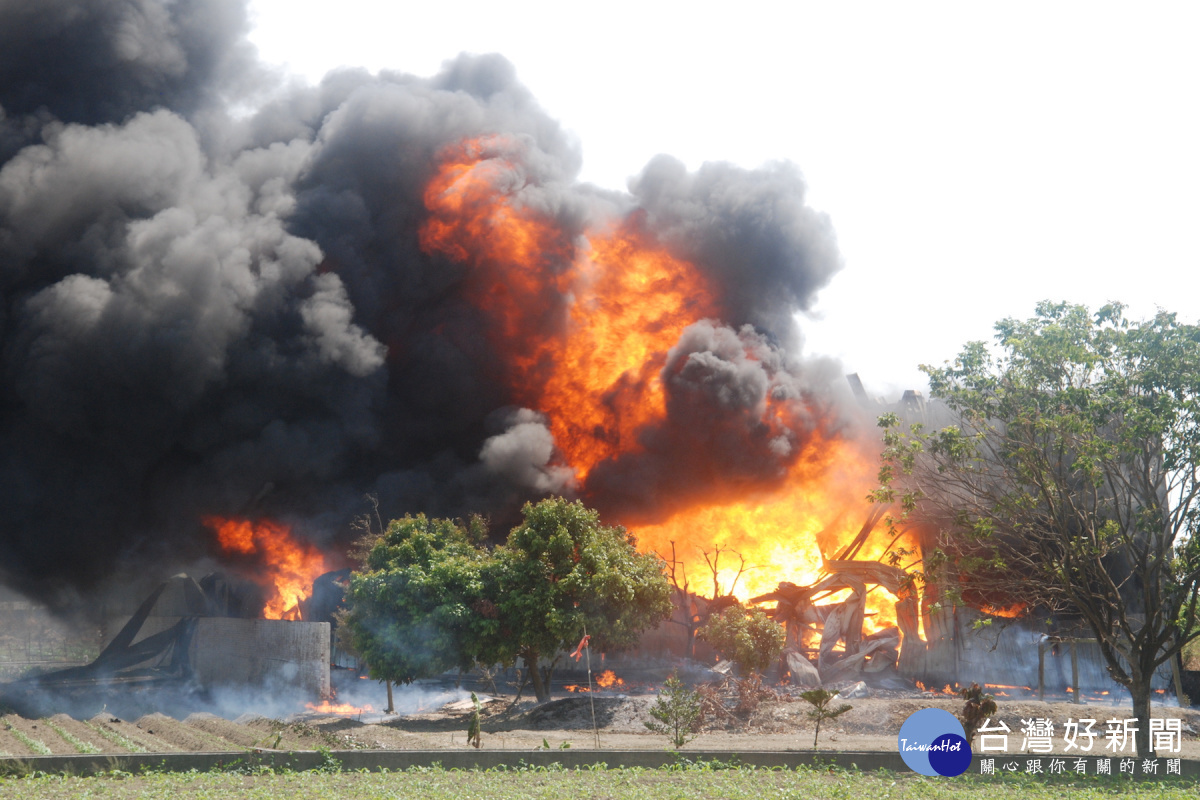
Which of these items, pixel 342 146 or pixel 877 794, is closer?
pixel 877 794

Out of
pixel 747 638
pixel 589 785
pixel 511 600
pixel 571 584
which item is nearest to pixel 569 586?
pixel 571 584

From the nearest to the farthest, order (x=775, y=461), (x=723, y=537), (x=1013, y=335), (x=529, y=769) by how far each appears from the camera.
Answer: (x=529, y=769), (x=1013, y=335), (x=775, y=461), (x=723, y=537)

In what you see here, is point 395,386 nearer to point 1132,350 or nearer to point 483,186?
point 483,186

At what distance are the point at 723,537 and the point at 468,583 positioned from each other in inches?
763

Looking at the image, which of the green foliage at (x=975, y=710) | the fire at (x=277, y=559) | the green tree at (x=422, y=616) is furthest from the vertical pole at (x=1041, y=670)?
the fire at (x=277, y=559)

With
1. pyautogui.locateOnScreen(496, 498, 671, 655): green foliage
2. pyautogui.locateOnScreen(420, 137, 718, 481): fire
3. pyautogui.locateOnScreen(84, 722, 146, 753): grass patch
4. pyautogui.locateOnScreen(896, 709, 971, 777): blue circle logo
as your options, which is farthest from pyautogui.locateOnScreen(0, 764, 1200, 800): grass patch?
pyautogui.locateOnScreen(420, 137, 718, 481): fire

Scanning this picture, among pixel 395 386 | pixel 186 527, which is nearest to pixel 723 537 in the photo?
pixel 395 386

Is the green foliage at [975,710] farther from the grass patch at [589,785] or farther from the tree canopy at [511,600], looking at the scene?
the tree canopy at [511,600]

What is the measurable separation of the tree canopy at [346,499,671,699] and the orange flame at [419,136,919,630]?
555 inches

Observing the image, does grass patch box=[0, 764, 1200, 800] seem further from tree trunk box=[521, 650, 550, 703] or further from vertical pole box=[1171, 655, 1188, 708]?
vertical pole box=[1171, 655, 1188, 708]

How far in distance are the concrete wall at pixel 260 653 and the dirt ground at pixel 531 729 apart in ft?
9.67

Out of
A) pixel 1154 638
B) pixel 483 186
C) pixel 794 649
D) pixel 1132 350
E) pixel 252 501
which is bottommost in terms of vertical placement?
pixel 794 649

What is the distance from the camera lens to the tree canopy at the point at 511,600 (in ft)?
85.3

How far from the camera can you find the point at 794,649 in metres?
36.8
